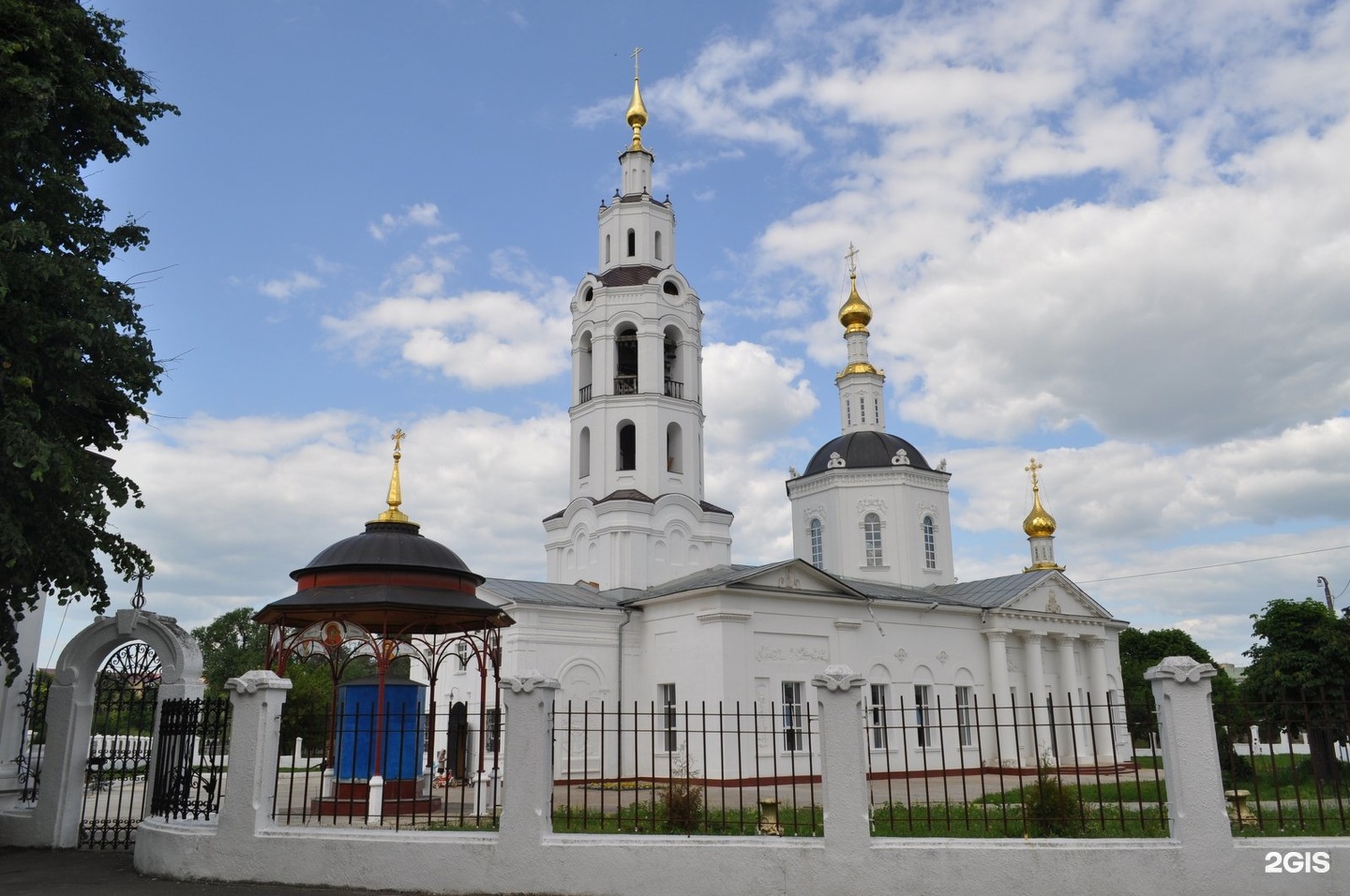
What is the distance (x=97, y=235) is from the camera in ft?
34.8

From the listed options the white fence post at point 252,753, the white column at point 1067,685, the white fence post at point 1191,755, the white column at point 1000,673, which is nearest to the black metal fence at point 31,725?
the white fence post at point 252,753

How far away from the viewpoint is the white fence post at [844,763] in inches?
345

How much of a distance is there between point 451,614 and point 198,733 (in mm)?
3664

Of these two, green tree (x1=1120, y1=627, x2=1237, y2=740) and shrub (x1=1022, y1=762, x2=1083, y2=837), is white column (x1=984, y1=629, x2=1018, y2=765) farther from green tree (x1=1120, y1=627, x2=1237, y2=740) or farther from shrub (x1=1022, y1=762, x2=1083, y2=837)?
green tree (x1=1120, y1=627, x2=1237, y2=740)

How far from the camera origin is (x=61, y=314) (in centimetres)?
1000

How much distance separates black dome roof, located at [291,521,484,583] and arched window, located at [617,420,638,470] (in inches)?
546

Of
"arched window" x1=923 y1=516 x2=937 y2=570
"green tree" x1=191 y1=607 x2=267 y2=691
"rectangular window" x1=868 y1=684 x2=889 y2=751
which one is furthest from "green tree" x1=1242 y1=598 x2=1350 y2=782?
"green tree" x1=191 y1=607 x2=267 y2=691

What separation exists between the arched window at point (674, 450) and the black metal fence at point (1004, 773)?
27.2ft

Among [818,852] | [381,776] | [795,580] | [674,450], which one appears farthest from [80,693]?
[674,450]

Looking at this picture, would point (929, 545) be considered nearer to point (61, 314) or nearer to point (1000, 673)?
point (1000, 673)

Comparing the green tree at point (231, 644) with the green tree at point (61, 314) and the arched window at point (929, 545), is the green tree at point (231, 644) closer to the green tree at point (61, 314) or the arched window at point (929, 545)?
the arched window at point (929, 545)

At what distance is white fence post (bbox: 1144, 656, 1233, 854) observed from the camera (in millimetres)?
8477

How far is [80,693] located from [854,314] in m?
28.3

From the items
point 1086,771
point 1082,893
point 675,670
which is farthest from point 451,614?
point 1086,771
